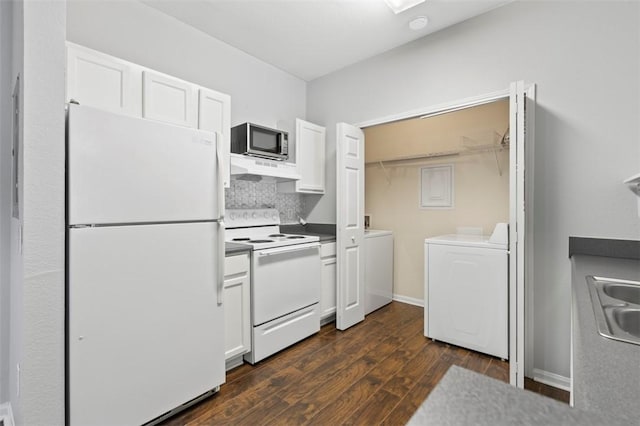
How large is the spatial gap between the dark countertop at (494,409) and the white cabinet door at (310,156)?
2808 mm

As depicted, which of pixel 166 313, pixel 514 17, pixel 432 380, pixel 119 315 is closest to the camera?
pixel 119 315

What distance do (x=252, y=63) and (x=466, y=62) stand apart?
2.00m

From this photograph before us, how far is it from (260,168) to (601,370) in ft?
7.87

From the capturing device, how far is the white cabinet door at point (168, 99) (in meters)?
2.04

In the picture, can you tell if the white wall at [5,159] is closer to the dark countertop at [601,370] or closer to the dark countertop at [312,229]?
the dark countertop at [312,229]

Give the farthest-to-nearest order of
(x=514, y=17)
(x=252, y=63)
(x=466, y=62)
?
(x=252, y=63), (x=466, y=62), (x=514, y=17)

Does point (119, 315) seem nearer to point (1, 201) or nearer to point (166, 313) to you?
point (166, 313)

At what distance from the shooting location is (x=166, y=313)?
1.67 metres

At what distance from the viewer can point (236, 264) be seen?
2.17 metres

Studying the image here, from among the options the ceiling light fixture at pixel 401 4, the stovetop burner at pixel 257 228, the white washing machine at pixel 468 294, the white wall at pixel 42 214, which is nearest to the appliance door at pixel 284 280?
the stovetop burner at pixel 257 228

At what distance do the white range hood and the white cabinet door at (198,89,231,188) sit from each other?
80mm

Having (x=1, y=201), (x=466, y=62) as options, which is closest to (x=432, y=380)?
(x=466, y=62)

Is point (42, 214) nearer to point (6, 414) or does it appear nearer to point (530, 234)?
point (6, 414)

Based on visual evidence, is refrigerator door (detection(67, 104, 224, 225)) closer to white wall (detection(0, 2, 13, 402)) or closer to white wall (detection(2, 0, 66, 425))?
white wall (detection(2, 0, 66, 425))
